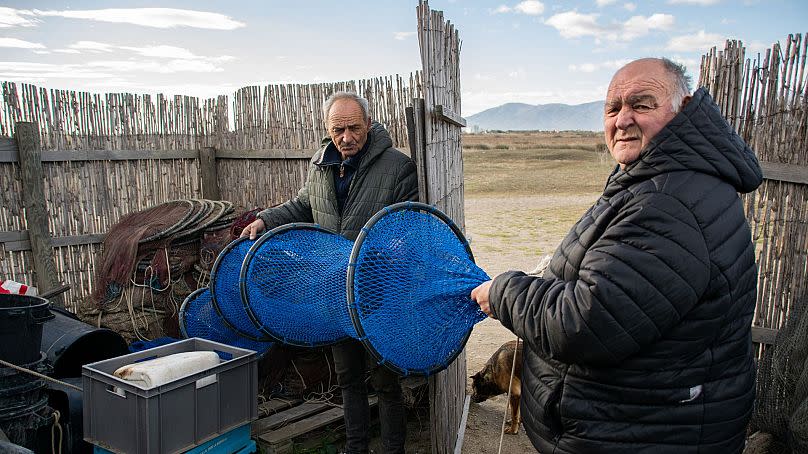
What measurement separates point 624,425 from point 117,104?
6887mm

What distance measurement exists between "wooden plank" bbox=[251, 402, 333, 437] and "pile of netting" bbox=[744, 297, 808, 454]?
303cm

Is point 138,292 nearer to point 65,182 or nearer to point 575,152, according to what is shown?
point 65,182

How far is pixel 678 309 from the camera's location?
5.85ft

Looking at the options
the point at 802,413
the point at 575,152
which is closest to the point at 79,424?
the point at 802,413

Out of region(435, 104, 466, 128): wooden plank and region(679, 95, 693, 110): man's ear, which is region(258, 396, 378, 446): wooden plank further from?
region(679, 95, 693, 110): man's ear

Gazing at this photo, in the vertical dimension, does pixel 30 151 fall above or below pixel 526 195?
above

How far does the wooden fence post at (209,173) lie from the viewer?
7734mm

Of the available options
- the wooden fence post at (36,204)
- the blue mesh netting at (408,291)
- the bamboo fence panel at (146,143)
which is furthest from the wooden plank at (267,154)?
the blue mesh netting at (408,291)

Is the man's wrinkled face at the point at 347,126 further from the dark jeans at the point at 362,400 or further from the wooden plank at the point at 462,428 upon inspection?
the wooden plank at the point at 462,428

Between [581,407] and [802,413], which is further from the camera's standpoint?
[802,413]

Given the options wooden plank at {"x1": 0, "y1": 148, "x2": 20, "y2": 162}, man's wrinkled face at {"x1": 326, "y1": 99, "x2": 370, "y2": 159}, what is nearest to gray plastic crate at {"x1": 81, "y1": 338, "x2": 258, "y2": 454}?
man's wrinkled face at {"x1": 326, "y1": 99, "x2": 370, "y2": 159}

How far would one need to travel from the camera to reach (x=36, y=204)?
636 cm

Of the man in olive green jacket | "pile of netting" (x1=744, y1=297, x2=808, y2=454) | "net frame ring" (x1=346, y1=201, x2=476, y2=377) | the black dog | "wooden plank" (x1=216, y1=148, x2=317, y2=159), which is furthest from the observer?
"wooden plank" (x1=216, y1=148, x2=317, y2=159)

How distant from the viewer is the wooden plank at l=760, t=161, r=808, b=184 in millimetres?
3920
